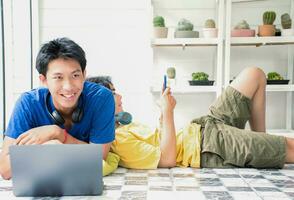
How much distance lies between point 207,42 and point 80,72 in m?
1.34

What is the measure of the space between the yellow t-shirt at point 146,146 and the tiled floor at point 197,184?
45 millimetres

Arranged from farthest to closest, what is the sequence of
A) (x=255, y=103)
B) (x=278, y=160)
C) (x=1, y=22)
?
(x=1, y=22), (x=255, y=103), (x=278, y=160)

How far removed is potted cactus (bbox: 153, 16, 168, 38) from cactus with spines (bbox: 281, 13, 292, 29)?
2.75ft

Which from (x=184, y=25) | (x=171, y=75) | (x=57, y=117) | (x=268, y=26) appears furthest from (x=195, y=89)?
(x=57, y=117)

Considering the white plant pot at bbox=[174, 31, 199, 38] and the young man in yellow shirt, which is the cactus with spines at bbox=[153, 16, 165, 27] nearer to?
the white plant pot at bbox=[174, 31, 199, 38]

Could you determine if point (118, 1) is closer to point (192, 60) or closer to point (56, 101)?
point (192, 60)

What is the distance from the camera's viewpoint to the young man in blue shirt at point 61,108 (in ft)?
4.39

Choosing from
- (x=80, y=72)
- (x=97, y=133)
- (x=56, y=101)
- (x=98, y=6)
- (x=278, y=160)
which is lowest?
(x=278, y=160)

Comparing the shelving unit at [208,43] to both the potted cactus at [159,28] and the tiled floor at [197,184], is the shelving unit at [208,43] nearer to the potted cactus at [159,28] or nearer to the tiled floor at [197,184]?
the potted cactus at [159,28]

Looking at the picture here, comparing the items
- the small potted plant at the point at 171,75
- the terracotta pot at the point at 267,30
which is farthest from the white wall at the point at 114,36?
the terracotta pot at the point at 267,30

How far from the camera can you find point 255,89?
6.43 feet

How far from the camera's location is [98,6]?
9.12 feet

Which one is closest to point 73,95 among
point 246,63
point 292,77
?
point 246,63

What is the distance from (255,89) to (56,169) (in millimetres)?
1231
